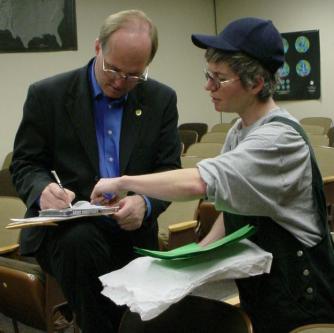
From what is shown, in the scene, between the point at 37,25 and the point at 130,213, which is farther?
the point at 37,25

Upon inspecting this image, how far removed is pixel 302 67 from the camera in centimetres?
793

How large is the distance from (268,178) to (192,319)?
1.47 ft

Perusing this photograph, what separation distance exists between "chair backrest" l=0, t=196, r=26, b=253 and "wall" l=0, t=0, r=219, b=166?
10.1 ft

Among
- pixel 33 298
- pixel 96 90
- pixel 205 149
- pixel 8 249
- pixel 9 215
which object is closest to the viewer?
pixel 96 90

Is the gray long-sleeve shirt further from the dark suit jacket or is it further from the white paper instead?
the dark suit jacket

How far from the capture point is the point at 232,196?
135 cm

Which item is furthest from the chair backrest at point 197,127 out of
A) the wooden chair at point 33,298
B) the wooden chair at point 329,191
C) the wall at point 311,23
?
the wooden chair at point 33,298

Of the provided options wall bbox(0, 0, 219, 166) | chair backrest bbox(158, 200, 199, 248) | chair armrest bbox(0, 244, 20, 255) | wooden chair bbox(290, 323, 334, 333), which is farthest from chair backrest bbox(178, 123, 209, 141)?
wooden chair bbox(290, 323, 334, 333)

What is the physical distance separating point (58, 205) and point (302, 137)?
749 mm

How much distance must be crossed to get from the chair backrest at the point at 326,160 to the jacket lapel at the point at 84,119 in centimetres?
256

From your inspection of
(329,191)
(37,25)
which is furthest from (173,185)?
(37,25)

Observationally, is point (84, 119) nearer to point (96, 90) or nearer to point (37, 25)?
point (96, 90)

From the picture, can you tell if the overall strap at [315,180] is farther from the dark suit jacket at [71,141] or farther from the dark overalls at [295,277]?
the dark suit jacket at [71,141]

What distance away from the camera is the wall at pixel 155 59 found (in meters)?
6.20
